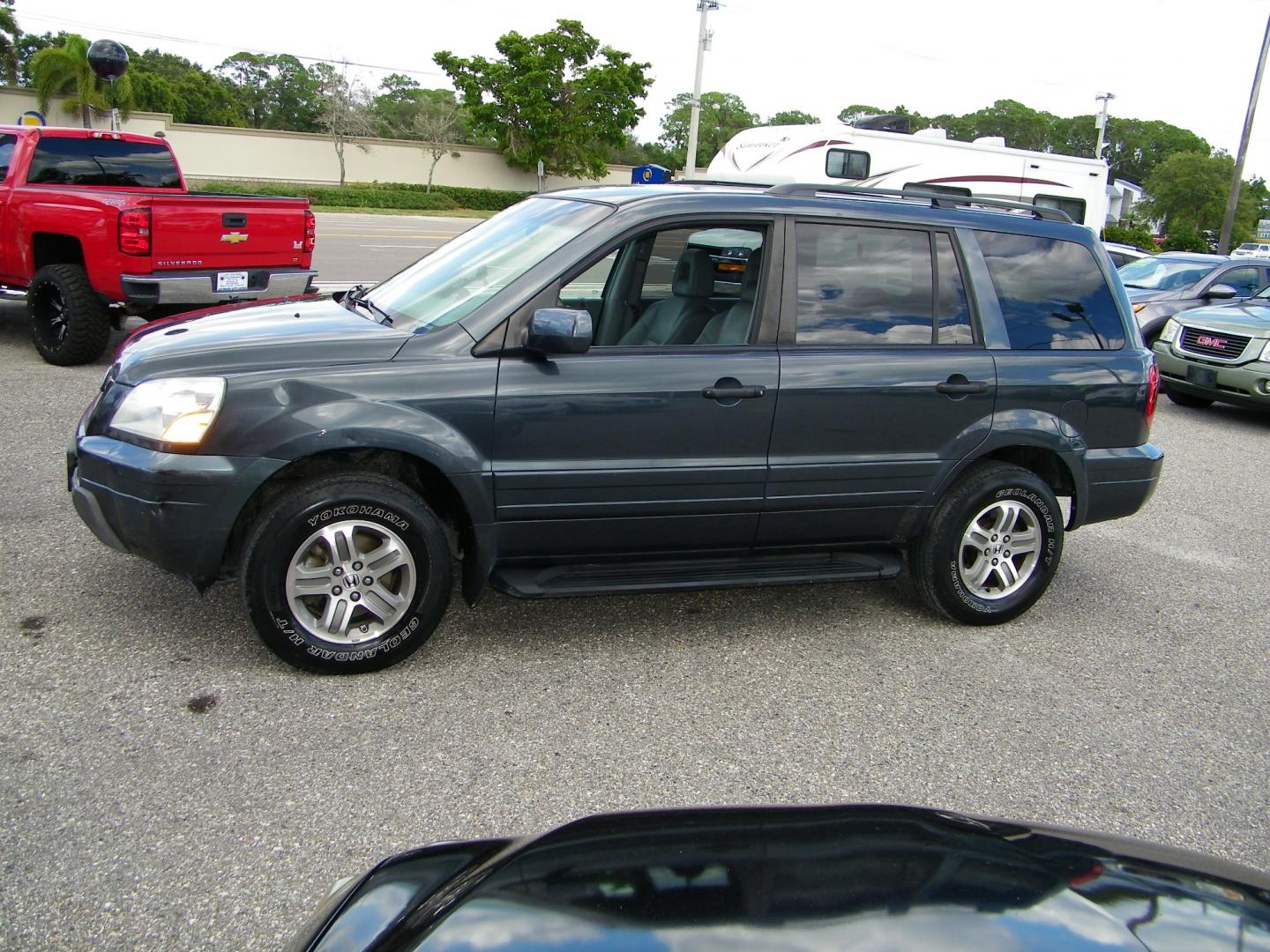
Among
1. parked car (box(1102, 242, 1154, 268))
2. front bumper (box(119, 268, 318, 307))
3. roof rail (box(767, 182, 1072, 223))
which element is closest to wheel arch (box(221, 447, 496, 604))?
Answer: roof rail (box(767, 182, 1072, 223))

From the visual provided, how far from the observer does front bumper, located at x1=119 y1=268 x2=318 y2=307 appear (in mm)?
8359

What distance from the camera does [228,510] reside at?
3.76m

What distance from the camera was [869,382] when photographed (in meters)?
4.46

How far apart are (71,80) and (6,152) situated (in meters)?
34.0

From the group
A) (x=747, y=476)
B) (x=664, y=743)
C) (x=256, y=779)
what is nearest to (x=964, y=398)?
(x=747, y=476)

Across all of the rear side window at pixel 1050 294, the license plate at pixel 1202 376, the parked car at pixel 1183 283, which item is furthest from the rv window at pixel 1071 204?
the rear side window at pixel 1050 294

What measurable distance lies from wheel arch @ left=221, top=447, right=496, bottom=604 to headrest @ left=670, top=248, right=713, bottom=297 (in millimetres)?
1424

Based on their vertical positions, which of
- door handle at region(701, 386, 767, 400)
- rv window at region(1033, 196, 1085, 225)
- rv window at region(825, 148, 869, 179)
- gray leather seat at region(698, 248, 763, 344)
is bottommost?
door handle at region(701, 386, 767, 400)

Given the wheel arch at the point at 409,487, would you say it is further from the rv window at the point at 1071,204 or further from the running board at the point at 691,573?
the rv window at the point at 1071,204

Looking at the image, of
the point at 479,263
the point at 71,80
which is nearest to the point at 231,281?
the point at 479,263

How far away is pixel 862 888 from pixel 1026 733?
263 cm

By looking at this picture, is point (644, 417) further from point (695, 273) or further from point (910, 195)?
point (910, 195)

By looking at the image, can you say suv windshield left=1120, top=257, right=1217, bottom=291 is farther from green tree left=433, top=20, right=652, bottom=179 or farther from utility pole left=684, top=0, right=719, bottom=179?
green tree left=433, top=20, right=652, bottom=179

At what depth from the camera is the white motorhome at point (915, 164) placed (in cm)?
1681
